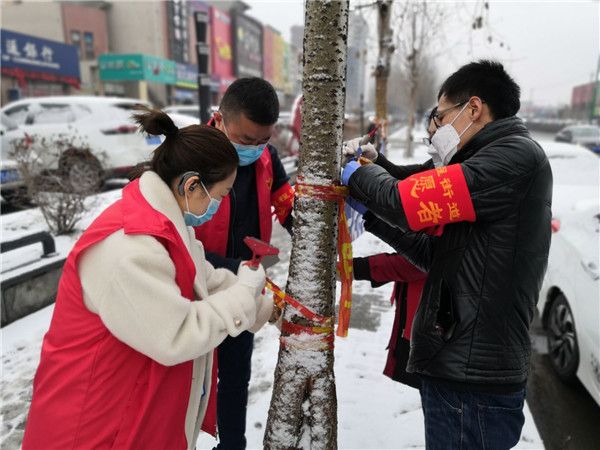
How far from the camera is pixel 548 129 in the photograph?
138ft

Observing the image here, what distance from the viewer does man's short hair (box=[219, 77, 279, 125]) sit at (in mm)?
1943

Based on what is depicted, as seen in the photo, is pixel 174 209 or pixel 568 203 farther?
pixel 568 203

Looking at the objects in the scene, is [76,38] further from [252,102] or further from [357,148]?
[357,148]

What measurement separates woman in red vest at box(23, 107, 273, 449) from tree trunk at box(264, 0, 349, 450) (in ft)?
1.43

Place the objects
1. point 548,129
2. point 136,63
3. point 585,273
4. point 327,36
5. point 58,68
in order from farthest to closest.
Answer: point 548,129 → point 136,63 → point 58,68 → point 585,273 → point 327,36

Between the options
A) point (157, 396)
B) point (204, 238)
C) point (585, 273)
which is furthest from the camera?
point (585, 273)

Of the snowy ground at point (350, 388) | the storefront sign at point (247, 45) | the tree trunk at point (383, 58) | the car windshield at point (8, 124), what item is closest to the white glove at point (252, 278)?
the snowy ground at point (350, 388)

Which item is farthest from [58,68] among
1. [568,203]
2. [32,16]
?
[568,203]

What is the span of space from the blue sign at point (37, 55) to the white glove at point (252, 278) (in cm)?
2387

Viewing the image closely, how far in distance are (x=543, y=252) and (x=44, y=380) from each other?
1.60 metres

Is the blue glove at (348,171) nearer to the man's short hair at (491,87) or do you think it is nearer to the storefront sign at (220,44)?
the man's short hair at (491,87)

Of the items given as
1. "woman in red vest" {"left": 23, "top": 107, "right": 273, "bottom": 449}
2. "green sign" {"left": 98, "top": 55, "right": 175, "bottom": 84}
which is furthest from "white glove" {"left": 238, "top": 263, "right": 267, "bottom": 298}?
"green sign" {"left": 98, "top": 55, "right": 175, "bottom": 84}

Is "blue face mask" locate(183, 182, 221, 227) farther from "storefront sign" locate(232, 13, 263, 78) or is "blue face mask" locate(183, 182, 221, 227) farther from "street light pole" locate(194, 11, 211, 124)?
"storefront sign" locate(232, 13, 263, 78)

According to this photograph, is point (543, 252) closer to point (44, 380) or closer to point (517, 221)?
point (517, 221)
